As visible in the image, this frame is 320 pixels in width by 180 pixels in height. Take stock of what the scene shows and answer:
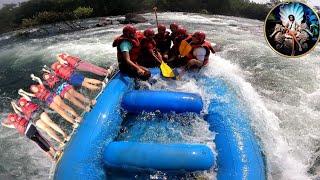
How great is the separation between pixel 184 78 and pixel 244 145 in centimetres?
211

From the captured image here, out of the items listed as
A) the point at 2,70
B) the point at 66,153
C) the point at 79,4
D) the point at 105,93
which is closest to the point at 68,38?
the point at 2,70

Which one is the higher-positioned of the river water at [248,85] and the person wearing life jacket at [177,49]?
the person wearing life jacket at [177,49]

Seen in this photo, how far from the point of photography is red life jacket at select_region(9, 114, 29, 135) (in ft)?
14.1

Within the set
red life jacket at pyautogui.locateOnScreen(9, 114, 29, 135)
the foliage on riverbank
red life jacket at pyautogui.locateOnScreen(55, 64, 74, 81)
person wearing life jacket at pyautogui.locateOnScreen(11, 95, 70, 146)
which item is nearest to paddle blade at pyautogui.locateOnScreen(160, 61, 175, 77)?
red life jacket at pyautogui.locateOnScreen(55, 64, 74, 81)

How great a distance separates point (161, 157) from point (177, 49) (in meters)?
3.09

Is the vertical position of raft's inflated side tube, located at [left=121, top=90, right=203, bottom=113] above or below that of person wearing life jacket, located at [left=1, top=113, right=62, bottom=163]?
above

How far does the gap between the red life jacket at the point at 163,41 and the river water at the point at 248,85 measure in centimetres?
101

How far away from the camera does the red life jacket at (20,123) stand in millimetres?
4301

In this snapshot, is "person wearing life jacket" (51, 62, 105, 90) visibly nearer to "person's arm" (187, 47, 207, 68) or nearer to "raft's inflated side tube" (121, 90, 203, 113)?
"raft's inflated side tube" (121, 90, 203, 113)

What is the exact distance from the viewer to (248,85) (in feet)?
20.9

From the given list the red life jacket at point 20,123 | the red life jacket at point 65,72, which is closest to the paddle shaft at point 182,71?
the red life jacket at point 65,72

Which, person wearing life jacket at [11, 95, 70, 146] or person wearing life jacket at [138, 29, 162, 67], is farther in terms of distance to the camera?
person wearing life jacket at [138, 29, 162, 67]

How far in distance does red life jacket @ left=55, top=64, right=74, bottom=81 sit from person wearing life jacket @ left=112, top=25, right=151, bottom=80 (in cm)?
113

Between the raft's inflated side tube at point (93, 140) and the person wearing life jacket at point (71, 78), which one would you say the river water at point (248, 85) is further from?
the raft's inflated side tube at point (93, 140)
